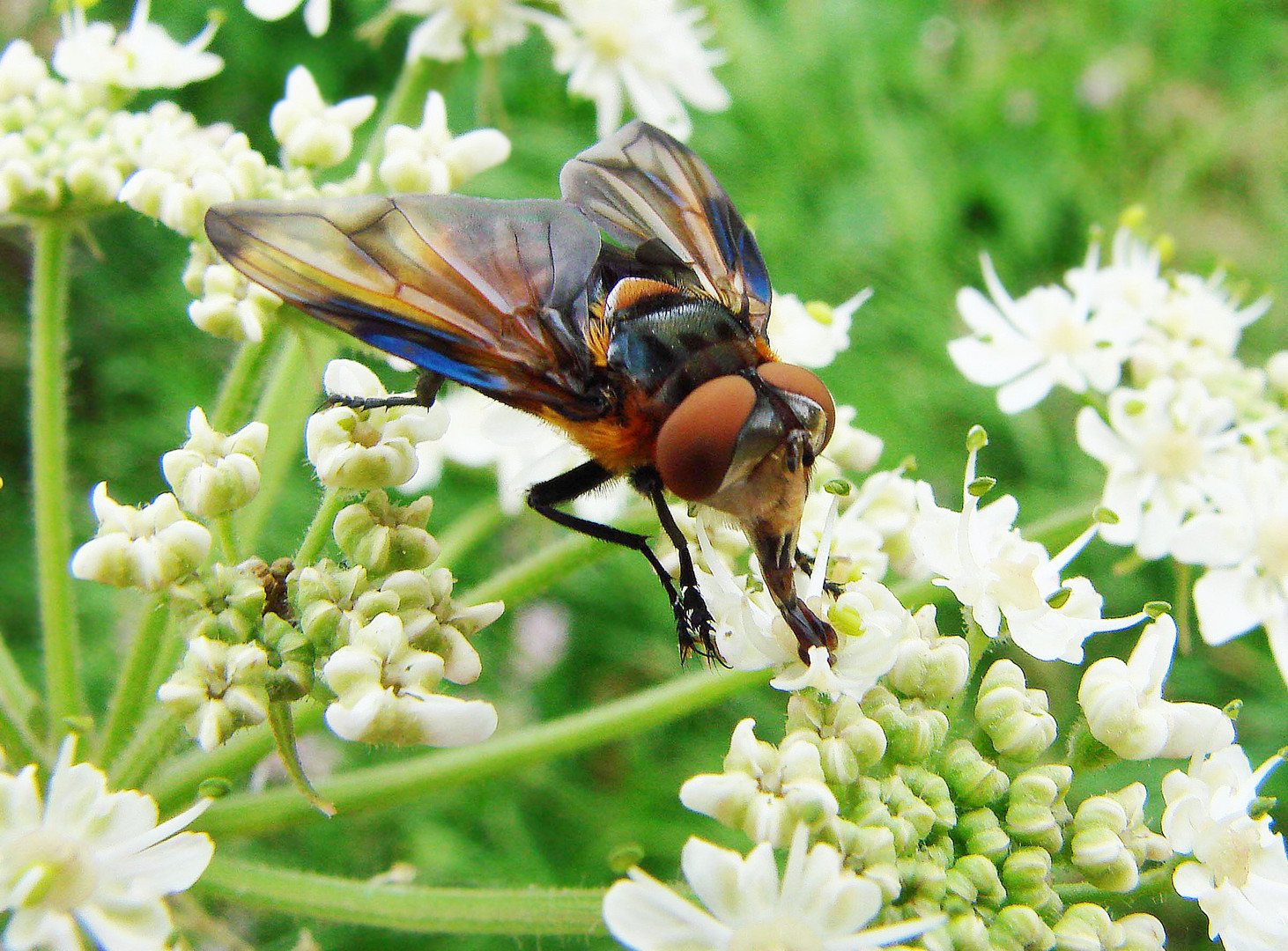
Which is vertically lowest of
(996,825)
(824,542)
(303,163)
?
(996,825)

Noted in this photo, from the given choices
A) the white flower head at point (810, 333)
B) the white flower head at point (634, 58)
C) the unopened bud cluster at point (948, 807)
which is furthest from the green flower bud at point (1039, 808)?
the white flower head at point (634, 58)

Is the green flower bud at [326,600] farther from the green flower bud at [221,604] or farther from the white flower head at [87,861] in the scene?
the white flower head at [87,861]

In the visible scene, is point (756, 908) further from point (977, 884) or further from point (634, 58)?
point (634, 58)

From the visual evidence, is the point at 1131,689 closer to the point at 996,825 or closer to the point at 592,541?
the point at 996,825

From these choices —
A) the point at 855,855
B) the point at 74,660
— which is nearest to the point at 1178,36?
the point at 855,855

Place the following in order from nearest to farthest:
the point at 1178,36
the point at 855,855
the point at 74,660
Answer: the point at 855,855
the point at 74,660
the point at 1178,36

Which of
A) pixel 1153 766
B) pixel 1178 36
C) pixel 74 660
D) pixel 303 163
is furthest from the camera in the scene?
pixel 1178 36

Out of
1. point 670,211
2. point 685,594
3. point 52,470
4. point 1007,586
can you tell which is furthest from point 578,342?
point 52,470
